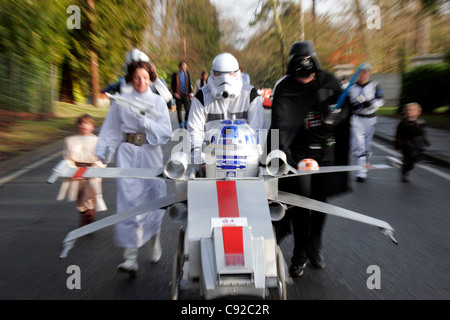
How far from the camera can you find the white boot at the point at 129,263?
14.5ft

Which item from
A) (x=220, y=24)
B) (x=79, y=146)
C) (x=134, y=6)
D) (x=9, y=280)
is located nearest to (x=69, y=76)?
(x=134, y=6)

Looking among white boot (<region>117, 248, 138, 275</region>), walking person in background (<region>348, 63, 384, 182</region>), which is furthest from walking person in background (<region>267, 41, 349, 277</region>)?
walking person in background (<region>348, 63, 384, 182</region>)

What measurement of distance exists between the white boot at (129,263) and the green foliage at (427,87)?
19720 mm

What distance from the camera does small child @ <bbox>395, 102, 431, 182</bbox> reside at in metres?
8.98

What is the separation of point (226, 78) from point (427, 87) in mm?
19991

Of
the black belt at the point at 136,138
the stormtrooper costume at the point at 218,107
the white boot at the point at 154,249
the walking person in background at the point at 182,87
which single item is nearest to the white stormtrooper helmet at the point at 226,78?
the stormtrooper costume at the point at 218,107

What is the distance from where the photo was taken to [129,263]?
14.7 feet

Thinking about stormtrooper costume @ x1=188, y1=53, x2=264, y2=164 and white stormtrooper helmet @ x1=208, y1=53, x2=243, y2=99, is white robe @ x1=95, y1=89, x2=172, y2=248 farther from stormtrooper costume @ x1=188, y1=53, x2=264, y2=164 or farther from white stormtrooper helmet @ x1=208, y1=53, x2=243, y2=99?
white stormtrooper helmet @ x1=208, y1=53, x2=243, y2=99

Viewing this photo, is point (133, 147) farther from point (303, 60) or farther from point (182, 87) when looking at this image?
point (182, 87)

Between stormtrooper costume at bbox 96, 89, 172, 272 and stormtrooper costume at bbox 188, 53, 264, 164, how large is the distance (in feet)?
1.06

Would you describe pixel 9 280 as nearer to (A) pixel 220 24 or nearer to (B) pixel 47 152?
(B) pixel 47 152

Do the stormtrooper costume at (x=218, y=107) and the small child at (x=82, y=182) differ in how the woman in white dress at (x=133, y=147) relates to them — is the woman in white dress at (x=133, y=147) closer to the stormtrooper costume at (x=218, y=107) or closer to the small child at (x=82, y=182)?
the stormtrooper costume at (x=218, y=107)
